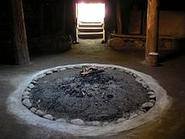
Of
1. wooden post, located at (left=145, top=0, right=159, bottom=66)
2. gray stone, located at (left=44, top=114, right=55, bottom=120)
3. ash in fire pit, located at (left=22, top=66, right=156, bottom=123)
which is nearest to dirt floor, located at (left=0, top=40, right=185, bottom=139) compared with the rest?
wooden post, located at (left=145, top=0, right=159, bottom=66)

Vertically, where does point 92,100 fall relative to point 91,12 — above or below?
below

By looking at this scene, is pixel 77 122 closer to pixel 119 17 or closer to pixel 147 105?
pixel 147 105

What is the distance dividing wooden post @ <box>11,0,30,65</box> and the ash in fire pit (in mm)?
1727

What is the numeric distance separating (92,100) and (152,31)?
14.0 feet

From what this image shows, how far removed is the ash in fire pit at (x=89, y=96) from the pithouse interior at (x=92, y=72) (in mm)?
22

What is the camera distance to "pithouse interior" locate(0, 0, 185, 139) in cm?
593

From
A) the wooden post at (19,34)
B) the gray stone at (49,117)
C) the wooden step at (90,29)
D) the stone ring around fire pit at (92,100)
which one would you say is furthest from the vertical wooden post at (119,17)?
the gray stone at (49,117)

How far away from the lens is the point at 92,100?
274 inches

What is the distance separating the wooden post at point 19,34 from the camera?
9.90 metres

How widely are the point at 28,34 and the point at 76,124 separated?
664 cm

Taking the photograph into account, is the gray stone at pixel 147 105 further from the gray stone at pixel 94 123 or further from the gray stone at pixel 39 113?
the gray stone at pixel 39 113

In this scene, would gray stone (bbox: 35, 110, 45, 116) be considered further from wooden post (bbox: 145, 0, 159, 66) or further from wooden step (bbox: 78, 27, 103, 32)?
wooden step (bbox: 78, 27, 103, 32)

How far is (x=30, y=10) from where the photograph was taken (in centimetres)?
1160

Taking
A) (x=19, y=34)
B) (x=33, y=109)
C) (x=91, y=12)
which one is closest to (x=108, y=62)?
(x=19, y=34)
